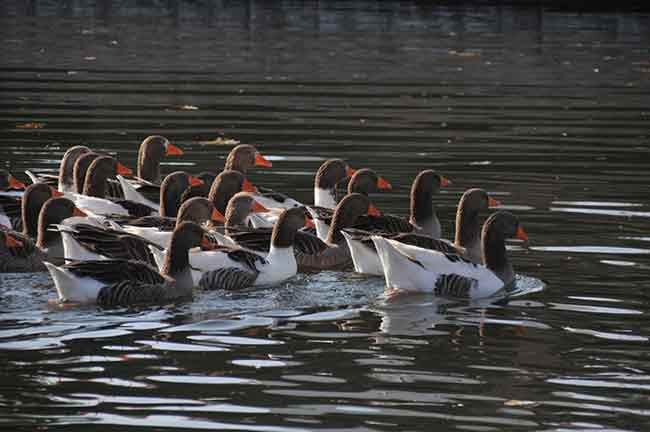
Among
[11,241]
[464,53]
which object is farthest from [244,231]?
[464,53]

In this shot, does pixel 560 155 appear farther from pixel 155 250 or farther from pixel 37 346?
pixel 37 346

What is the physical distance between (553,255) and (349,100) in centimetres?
1362

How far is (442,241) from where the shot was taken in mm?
14156

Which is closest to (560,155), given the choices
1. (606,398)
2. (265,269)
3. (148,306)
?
(265,269)

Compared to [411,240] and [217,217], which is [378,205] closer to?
[217,217]

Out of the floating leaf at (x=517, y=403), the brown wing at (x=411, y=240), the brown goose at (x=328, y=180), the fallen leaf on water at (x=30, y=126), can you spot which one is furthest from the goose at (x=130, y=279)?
the fallen leaf on water at (x=30, y=126)

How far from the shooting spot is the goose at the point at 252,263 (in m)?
13.5

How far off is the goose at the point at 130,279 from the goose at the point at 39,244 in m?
1.56

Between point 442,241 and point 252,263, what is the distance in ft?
5.80

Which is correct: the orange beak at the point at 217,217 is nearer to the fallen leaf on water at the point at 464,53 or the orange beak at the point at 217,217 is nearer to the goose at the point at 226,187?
the goose at the point at 226,187

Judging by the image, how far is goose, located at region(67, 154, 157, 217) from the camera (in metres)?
15.7

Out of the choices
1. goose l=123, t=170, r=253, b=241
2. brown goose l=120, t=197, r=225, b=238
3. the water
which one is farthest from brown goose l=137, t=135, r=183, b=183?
brown goose l=120, t=197, r=225, b=238

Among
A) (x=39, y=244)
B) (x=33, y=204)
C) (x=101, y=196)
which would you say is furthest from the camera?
(x=101, y=196)

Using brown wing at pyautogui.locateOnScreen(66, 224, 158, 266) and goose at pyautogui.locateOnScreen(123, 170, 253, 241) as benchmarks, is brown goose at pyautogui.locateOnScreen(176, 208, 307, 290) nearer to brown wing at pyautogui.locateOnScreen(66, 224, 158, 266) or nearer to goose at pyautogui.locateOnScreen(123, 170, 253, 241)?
brown wing at pyautogui.locateOnScreen(66, 224, 158, 266)
